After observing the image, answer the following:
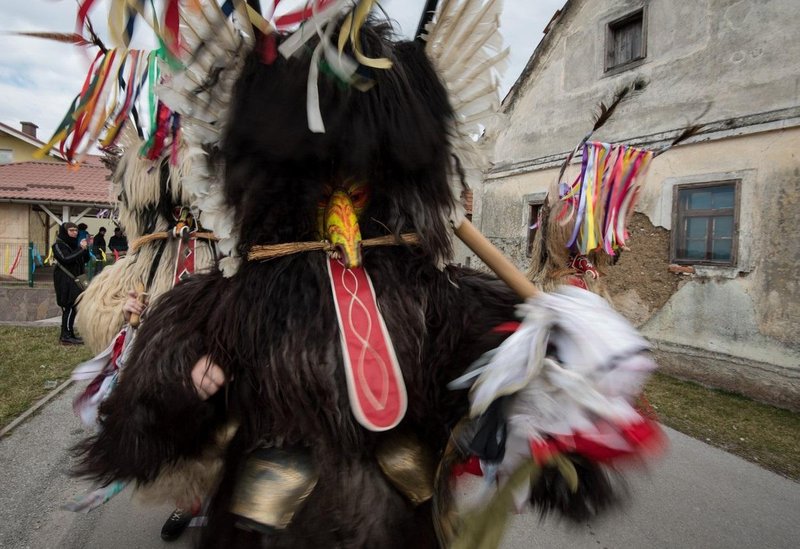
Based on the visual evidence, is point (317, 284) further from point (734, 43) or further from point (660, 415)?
point (734, 43)

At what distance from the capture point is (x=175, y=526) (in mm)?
2320

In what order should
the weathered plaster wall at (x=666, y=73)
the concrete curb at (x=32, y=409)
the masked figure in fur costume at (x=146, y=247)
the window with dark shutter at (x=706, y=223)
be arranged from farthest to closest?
the window with dark shutter at (x=706, y=223) < the weathered plaster wall at (x=666, y=73) < the concrete curb at (x=32, y=409) < the masked figure in fur costume at (x=146, y=247)

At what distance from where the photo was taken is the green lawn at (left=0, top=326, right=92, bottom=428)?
13.4ft

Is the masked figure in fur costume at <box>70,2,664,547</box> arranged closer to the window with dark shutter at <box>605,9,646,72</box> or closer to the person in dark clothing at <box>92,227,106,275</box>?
the window with dark shutter at <box>605,9,646,72</box>

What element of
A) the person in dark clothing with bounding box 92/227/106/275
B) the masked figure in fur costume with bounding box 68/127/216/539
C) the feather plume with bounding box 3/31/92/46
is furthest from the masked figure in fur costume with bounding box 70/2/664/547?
the person in dark clothing with bounding box 92/227/106/275

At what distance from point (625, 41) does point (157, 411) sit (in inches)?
313

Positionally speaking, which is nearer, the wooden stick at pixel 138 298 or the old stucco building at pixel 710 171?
the wooden stick at pixel 138 298

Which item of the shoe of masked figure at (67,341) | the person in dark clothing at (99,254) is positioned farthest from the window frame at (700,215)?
the person in dark clothing at (99,254)

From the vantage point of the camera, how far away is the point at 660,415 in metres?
4.40

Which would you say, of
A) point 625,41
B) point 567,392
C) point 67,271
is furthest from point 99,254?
point 567,392

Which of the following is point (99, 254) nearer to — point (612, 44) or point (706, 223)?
point (612, 44)

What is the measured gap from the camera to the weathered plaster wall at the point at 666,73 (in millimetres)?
5094

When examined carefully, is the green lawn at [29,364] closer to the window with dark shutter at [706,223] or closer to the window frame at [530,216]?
the window frame at [530,216]

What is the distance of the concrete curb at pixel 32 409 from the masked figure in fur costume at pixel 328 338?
3005mm
